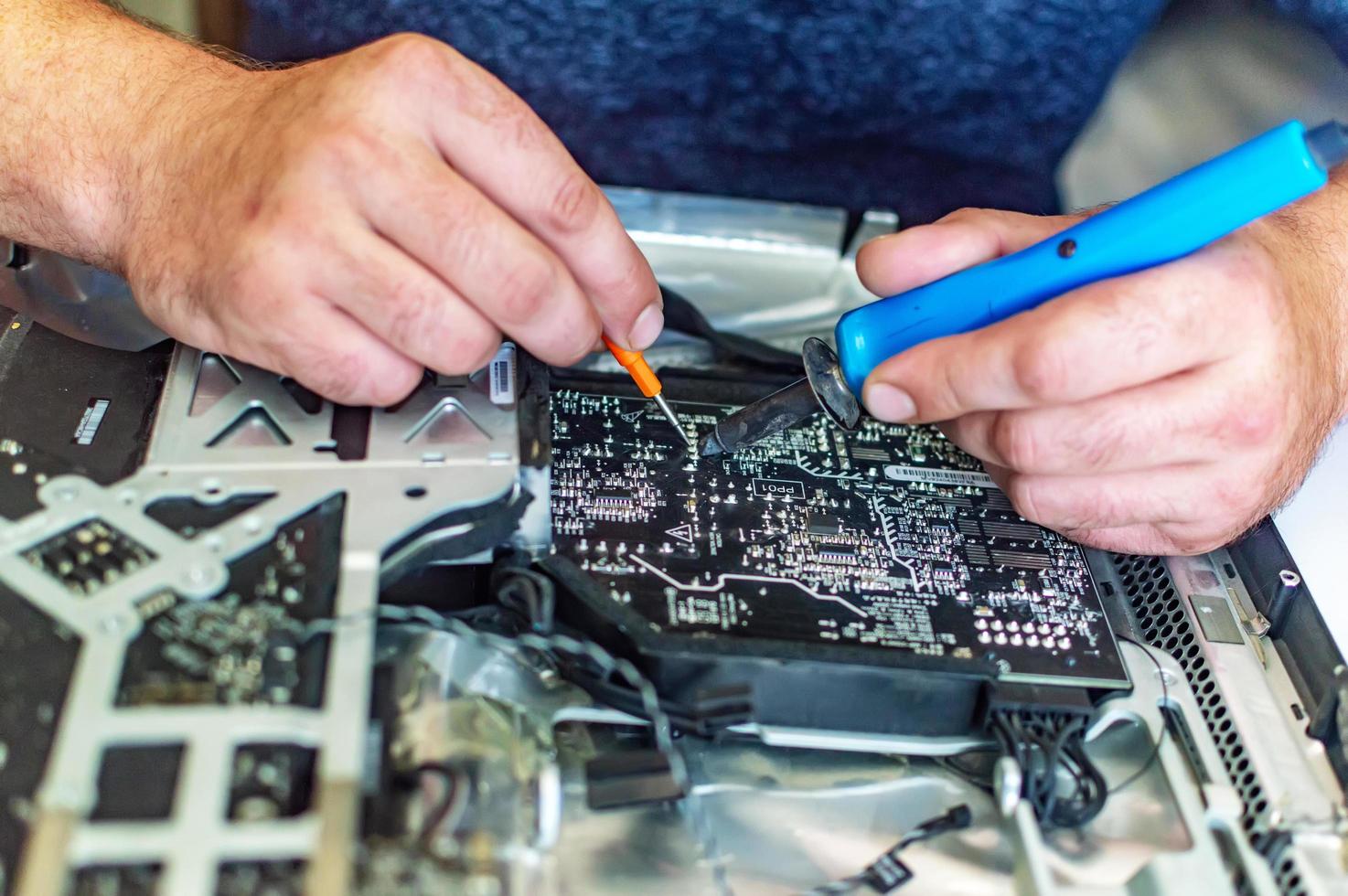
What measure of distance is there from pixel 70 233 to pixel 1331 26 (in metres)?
1.53

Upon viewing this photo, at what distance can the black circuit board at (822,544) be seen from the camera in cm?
100

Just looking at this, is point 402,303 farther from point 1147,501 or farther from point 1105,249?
A: point 1147,501

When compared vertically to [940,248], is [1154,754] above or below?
below

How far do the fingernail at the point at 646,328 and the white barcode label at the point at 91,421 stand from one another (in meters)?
0.52

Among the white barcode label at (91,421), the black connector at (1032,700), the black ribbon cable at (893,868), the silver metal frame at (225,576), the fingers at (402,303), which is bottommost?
the black ribbon cable at (893,868)

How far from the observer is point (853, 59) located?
1536mm

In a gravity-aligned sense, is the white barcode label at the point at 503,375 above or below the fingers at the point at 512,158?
below

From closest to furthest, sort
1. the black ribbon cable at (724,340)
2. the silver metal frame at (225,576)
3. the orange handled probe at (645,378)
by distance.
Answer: the silver metal frame at (225,576)
the orange handled probe at (645,378)
the black ribbon cable at (724,340)

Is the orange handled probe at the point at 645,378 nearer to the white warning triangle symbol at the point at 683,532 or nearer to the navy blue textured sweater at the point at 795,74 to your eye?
the white warning triangle symbol at the point at 683,532

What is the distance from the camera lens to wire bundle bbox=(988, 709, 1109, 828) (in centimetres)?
94

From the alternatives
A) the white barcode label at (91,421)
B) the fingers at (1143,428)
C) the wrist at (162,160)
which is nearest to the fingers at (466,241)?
the wrist at (162,160)

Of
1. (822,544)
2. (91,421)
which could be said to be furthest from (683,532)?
(91,421)

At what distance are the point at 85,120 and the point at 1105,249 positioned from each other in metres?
1.08

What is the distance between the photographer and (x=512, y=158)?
100 centimetres
